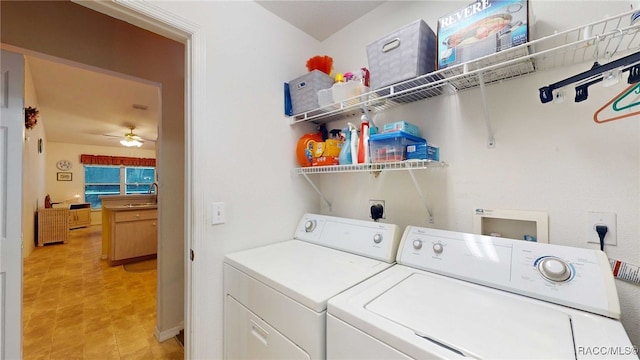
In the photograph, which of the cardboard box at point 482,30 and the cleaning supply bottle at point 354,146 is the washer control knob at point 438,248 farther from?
the cardboard box at point 482,30

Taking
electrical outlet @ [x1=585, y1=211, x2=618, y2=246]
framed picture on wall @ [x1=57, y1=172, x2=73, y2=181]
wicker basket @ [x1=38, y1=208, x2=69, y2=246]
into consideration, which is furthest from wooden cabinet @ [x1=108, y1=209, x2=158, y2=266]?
framed picture on wall @ [x1=57, y1=172, x2=73, y2=181]

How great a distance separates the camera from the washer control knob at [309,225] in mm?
1633

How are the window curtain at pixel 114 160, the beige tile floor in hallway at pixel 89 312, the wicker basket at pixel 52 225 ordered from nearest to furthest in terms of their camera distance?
1. the beige tile floor in hallway at pixel 89 312
2. the wicker basket at pixel 52 225
3. the window curtain at pixel 114 160

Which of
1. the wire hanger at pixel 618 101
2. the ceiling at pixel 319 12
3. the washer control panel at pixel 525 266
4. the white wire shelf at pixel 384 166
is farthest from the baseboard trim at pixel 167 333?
the wire hanger at pixel 618 101

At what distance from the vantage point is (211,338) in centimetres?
129

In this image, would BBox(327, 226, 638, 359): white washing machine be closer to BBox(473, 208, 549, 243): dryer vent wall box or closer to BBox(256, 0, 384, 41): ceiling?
BBox(473, 208, 549, 243): dryer vent wall box

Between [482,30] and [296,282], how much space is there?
122 centimetres

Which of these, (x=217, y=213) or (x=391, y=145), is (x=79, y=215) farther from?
(x=391, y=145)

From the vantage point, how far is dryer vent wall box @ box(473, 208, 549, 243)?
39.0 inches

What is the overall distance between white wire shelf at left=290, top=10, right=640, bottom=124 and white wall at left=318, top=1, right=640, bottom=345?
42 millimetres

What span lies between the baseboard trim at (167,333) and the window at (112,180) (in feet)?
24.6

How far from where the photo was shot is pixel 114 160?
789 centimetres

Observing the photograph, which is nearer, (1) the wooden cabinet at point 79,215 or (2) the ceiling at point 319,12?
(2) the ceiling at point 319,12

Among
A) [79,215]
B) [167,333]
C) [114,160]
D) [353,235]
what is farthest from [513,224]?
[114,160]
